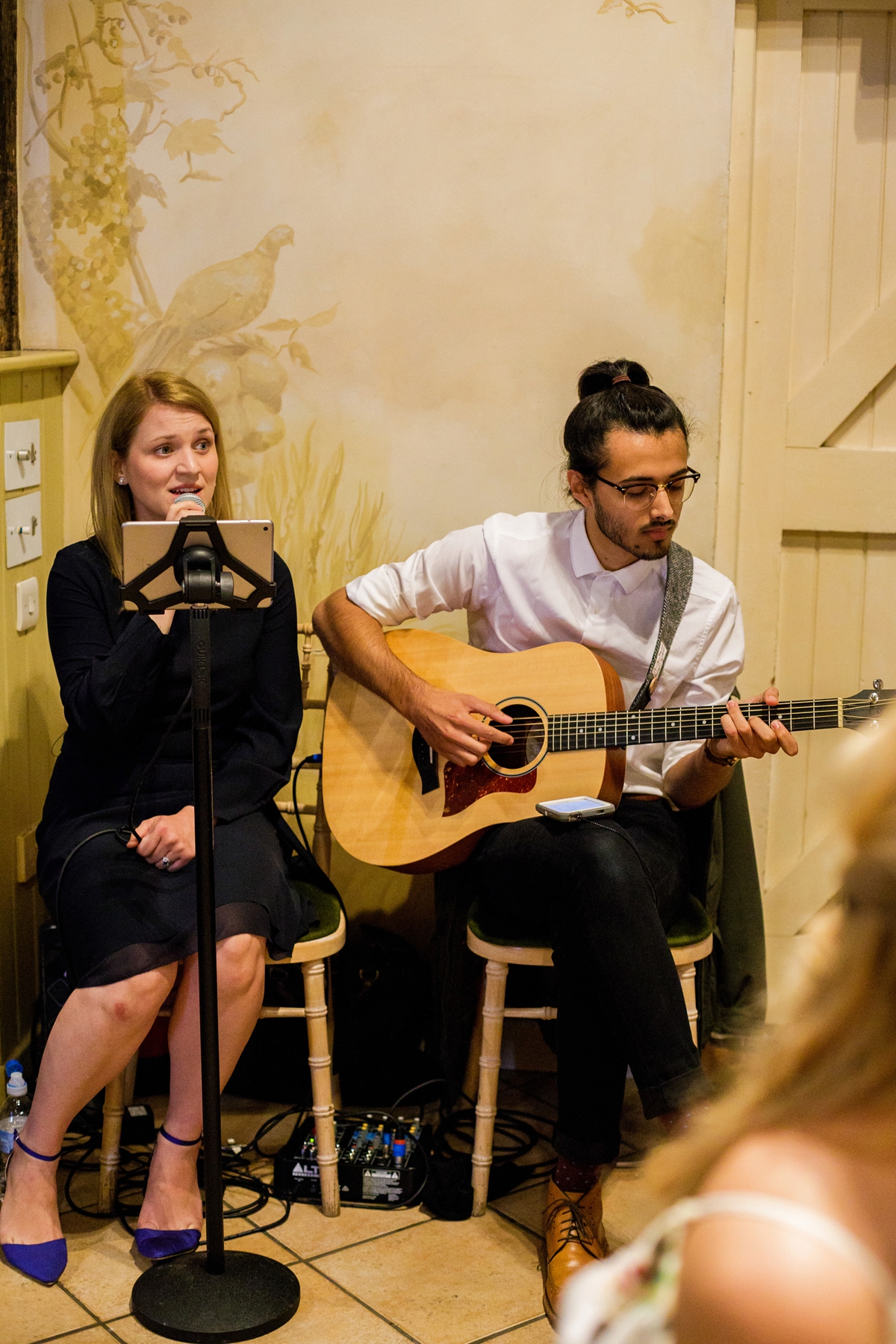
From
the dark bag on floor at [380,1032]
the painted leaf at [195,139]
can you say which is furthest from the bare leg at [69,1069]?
the painted leaf at [195,139]

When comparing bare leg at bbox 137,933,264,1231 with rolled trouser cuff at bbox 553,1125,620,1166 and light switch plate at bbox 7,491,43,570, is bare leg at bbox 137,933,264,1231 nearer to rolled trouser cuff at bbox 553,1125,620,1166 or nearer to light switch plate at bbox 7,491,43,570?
rolled trouser cuff at bbox 553,1125,620,1166

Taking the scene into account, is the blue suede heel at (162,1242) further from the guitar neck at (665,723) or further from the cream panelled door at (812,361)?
the cream panelled door at (812,361)

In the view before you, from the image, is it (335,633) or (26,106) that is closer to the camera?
(335,633)

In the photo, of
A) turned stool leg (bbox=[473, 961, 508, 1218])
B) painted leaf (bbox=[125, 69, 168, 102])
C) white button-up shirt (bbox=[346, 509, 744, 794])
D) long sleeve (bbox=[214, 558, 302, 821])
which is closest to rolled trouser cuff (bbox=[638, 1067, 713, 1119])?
turned stool leg (bbox=[473, 961, 508, 1218])

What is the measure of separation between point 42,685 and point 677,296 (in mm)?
1579

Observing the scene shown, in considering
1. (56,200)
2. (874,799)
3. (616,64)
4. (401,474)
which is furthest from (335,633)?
(874,799)

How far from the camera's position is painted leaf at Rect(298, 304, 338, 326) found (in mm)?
2891

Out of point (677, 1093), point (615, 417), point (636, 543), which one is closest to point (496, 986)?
point (677, 1093)

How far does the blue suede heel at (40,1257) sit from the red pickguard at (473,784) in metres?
0.90

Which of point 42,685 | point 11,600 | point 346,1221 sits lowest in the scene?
point 346,1221

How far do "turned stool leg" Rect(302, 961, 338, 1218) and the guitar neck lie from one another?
577 millimetres

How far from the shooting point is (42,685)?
2857 mm

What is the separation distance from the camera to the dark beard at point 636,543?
2.44m

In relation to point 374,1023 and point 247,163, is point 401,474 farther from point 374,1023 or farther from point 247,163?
point 374,1023
